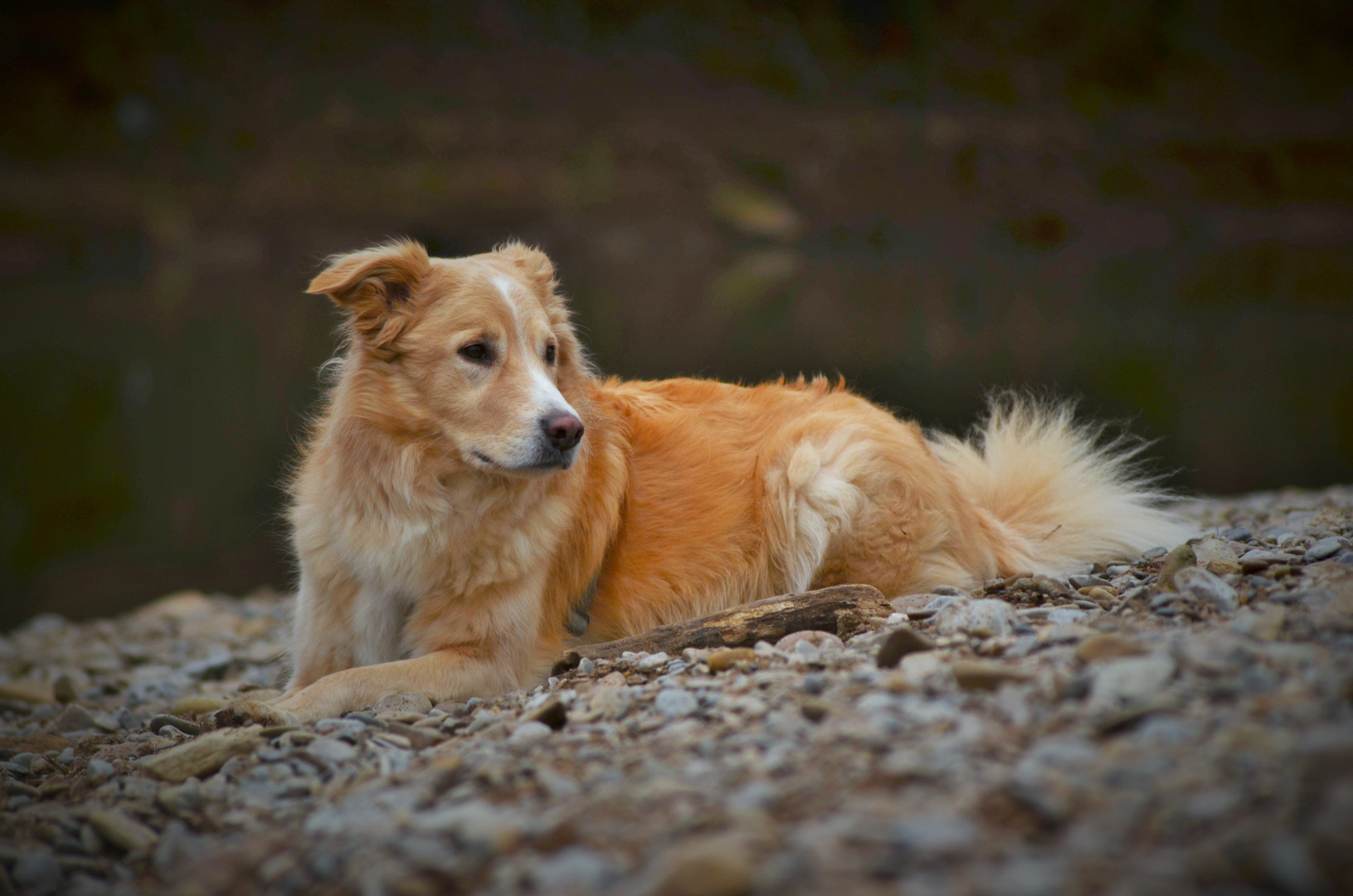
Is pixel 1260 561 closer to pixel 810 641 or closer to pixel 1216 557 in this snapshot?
pixel 1216 557

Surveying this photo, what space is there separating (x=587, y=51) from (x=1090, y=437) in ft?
94.2

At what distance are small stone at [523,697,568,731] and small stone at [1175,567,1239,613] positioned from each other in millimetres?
1794

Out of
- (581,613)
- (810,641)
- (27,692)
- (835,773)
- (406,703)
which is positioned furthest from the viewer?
(27,692)

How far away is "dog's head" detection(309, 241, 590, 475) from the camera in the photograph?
135 inches

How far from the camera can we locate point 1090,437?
485cm

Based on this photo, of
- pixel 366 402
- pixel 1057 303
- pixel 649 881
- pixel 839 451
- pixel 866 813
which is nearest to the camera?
pixel 649 881

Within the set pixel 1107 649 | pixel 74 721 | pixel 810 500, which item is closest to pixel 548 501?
pixel 810 500

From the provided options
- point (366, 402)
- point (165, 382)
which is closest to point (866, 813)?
point (366, 402)

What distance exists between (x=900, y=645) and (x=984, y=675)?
398 mm

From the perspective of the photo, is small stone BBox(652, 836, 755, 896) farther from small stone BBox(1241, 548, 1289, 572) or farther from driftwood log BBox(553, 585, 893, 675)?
small stone BBox(1241, 548, 1289, 572)

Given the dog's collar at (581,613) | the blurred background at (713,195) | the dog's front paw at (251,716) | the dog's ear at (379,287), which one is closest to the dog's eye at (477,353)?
the dog's ear at (379,287)

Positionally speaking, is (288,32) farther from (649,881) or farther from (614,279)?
(649,881)

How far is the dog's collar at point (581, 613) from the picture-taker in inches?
152

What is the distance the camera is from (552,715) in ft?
8.86
